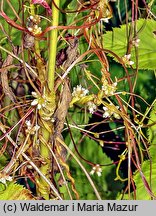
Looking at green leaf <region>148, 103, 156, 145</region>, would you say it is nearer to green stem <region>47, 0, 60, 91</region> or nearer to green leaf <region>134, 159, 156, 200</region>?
green leaf <region>134, 159, 156, 200</region>

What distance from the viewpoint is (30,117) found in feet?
2.08

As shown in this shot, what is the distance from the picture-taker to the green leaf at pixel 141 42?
685 millimetres

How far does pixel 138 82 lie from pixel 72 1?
0.19 meters

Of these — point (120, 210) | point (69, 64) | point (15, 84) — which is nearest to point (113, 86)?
point (69, 64)

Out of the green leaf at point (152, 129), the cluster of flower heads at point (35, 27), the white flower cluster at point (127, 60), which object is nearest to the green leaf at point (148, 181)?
the green leaf at point (152, 129)

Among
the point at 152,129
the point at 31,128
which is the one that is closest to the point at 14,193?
the point at 31,128

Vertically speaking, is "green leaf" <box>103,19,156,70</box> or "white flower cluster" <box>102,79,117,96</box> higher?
"green leaf" <box>103,19,156,70</box>

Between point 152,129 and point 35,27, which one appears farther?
point 152,129

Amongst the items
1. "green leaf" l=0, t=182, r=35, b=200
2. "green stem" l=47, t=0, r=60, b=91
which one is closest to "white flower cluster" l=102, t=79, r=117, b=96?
"green stem" l=47, t=0, r=60, b=91

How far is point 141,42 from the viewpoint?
0.71m

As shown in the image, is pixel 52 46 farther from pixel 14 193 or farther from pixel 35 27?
pixel 14 193

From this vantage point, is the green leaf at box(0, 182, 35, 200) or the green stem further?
the green leaf at box(0, 182, 35, 200)

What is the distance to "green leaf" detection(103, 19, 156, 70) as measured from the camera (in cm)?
69

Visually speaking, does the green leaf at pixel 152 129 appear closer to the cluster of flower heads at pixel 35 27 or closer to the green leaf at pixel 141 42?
the green leaf at pixel 141 42
